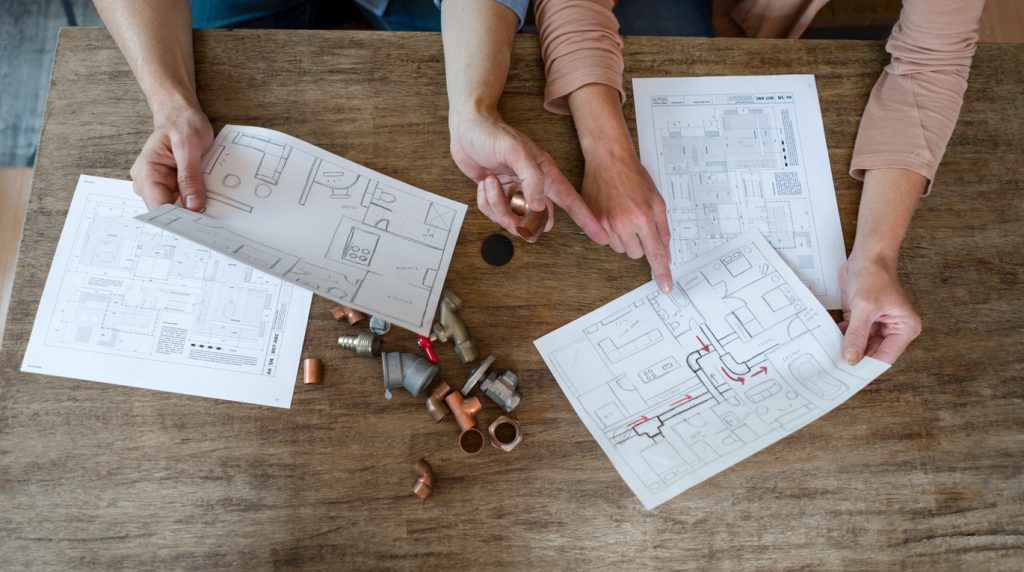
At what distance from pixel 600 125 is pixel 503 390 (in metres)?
0.46

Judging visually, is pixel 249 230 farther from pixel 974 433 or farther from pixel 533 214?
pixel 974 433

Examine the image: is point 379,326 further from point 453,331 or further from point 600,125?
point 600,125

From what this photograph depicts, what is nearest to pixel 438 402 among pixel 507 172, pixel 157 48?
pixel 507 172

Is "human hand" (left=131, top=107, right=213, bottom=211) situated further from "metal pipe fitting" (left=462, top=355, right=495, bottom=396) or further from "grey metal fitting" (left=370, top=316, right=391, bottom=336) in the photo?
"metal pipe fitting" (left=462, top=355, right=495, bottom=396)

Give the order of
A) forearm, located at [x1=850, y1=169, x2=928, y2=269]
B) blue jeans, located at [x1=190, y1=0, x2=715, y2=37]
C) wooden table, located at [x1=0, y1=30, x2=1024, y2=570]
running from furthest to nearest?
blue jeans, located at [x1=190, y1=0, x2=715, y2=37] < forearm, located at [x1=850, y1=169, x2=928, y2=269] < wooden table, located at [x1=0, y1=30, x2=1024, y2=570]

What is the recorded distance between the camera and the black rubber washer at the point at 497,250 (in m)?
0.97

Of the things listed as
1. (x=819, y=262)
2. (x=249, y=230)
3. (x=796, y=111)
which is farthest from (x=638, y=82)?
(x=249, y=230)

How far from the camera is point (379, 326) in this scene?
0.92m

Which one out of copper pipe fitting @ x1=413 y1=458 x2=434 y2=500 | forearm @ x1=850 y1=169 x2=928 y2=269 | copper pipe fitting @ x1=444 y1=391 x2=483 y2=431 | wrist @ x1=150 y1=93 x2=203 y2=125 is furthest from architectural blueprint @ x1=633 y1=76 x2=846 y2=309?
wrist @ x1=150 y1=93 x2=203 y2=125

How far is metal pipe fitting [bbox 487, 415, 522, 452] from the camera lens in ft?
2.87

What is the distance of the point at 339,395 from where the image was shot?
902mm

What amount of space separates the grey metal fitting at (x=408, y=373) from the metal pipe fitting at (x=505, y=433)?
0.39ft

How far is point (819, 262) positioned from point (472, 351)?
585mm

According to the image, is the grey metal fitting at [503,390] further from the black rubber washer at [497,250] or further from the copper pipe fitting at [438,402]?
the black rubber washer at [497,250]
